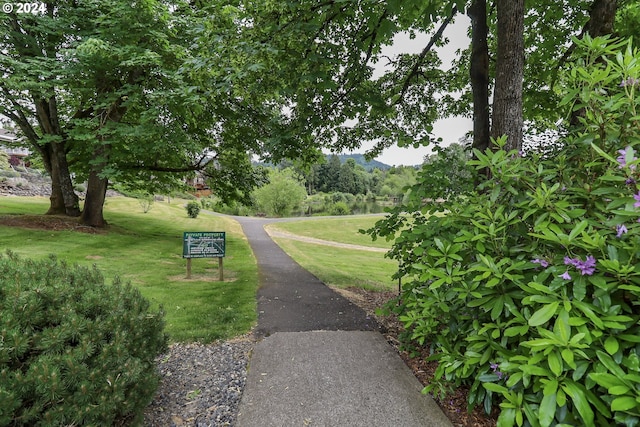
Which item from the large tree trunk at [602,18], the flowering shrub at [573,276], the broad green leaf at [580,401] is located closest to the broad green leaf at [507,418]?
the flowering shrub at [573,276]

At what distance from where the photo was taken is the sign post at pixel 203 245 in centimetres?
686

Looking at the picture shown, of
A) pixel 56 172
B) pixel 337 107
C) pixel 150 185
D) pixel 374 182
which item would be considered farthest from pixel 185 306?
pixel 374 182

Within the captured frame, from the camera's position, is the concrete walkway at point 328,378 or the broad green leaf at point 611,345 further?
the concrete walkway at point 328,378

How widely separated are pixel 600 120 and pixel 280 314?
14.7ft

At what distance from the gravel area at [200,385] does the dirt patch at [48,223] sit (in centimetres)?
1030

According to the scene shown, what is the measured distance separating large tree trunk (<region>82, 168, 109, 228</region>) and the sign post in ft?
25.5

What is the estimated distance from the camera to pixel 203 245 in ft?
22.7

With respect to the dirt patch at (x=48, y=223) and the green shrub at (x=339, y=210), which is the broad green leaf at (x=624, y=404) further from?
the green shrub at (x=339, y=210)

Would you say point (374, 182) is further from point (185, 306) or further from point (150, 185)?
point (185, 306)

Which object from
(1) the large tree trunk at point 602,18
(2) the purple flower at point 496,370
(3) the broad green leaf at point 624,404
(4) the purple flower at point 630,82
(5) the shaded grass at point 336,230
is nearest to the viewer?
(3) the broad green leaf at point 624,404

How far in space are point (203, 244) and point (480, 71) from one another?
6.33 meters

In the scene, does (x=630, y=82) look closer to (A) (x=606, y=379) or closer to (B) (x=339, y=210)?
(A) (x=606, y=379)

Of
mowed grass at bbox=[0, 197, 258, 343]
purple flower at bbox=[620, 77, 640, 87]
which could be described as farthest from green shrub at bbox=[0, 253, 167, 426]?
purple flower at bbox=[620, 77, 640, 87]

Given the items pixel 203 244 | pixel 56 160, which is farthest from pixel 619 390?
pixel 56 160
